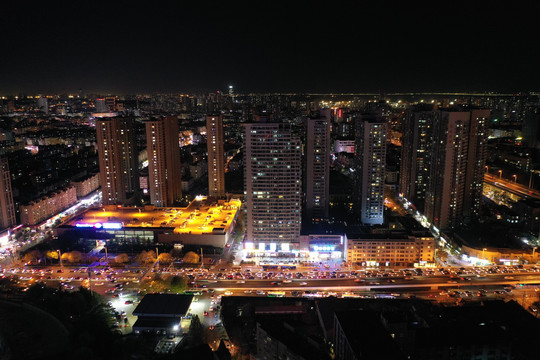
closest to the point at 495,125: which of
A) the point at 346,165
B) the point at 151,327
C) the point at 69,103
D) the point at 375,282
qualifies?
the point at 346,165

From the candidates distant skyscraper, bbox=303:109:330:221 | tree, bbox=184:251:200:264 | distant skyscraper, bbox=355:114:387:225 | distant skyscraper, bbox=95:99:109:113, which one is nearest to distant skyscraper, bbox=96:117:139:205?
tree, bbox=184:251:200:264

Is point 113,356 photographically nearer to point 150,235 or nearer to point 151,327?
point 151,327

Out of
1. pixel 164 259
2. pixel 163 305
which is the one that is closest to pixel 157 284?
pixel 163 305

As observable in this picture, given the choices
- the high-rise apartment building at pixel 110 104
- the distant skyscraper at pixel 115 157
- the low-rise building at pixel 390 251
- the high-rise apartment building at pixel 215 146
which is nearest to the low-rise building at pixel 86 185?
the distant skyscraper at pixel 115 157

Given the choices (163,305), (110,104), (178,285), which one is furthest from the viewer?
(110,104)

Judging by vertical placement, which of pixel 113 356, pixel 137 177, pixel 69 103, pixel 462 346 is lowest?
pixel 113 356

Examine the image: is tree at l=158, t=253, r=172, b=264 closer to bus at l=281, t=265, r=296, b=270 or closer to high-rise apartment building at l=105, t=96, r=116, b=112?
bus at l=281, t=265, r=296, b=270

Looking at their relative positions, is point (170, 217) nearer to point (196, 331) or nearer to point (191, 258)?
point (191, 258)
